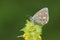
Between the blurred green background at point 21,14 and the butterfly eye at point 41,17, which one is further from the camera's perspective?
the blurred green background at point 21,14

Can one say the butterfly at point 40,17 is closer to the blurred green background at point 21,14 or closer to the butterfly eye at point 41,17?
the butterfly eye at point 41,17

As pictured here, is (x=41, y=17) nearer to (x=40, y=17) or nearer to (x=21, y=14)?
(x=40, y=17)

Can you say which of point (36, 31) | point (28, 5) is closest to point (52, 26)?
point (28, 5)

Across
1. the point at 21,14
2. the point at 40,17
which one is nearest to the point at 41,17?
the point at 40,17

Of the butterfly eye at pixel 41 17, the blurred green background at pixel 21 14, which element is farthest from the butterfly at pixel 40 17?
the blurred green background at pixel 21 14

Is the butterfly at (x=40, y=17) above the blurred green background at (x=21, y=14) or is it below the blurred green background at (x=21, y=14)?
below

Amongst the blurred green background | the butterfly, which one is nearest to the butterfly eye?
the butterfly
